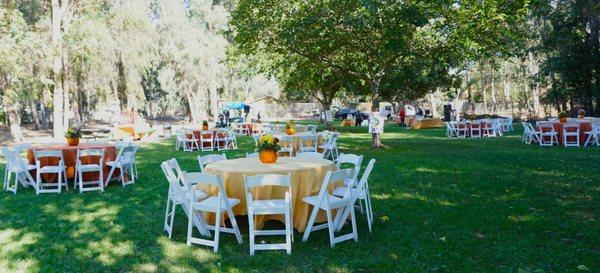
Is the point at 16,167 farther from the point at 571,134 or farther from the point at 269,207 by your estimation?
the point at 571,134

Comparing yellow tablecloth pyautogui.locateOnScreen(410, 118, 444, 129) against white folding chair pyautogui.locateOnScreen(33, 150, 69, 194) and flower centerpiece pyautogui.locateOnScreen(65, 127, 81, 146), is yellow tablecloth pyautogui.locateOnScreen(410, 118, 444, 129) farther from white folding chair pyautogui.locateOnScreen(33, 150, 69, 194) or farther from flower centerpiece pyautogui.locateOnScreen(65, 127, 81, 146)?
white folding chair pyautogui.locateOnScreen(33, 150, 69, 194)

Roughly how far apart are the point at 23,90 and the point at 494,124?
2048cm

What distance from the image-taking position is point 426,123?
30.1 metres

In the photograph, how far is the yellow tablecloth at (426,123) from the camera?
29.8 meters

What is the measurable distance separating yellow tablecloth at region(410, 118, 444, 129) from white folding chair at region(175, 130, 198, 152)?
16.7m

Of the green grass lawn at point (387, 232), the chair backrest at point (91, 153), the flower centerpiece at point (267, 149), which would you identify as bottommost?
the green grass lawn at point (387, 232)

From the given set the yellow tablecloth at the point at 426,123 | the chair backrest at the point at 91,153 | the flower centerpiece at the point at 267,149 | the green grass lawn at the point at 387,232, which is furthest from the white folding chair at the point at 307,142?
the yellow tablecloth at the point at 426,123

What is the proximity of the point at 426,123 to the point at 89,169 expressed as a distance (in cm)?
2447

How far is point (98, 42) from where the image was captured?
70.9ft

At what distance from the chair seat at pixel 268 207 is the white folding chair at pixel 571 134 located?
13.2 meters

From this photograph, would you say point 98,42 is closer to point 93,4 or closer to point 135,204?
point 93,4

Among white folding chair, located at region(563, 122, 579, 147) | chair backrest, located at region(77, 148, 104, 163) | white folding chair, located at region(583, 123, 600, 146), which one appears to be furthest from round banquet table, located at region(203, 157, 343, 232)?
white folding chair, located at region(583, 123, 600, 146)

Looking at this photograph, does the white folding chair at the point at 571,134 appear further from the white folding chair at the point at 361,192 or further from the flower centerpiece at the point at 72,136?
the flower centerpiece at the point at 72,136

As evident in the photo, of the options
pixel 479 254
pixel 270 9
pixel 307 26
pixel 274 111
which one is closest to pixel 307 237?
pixel 479 254
